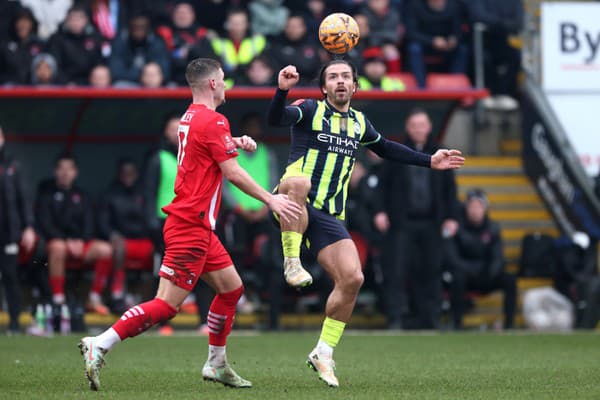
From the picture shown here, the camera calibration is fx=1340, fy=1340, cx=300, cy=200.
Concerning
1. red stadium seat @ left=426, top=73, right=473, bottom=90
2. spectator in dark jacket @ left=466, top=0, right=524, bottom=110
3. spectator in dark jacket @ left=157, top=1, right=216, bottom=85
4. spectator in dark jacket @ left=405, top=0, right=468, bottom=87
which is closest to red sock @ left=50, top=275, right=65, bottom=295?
spectator in dark jacket @ left=157, top=1, right=216, bottom=85

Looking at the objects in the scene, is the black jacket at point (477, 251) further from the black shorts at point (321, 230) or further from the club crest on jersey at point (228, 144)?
the club crest on jersey at point (228, 144)

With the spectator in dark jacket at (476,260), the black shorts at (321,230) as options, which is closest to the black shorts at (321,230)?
the black shorts at (321,230)

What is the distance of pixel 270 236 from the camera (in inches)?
645

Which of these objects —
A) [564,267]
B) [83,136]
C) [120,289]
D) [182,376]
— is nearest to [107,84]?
[83,136]

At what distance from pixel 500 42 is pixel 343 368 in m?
10.7

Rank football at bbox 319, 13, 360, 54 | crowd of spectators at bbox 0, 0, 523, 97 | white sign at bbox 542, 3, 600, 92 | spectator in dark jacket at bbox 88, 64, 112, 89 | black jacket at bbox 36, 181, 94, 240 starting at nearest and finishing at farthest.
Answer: football at bbox 319, 13, 360, 54
black jacket at bbox 36, 181, 94, 240
spectator in dark jacket at bbox 88, 64, 112, 89
crowd of spectators at bbox 0, 0, 523, 97
white sign at bbox 542, 3, 600, 92

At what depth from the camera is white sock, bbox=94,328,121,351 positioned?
8.16 metres

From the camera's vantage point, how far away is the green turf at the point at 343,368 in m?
8.22

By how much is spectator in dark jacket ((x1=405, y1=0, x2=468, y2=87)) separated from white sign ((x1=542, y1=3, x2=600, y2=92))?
1710 mm

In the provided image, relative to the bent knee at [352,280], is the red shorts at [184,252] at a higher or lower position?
higher

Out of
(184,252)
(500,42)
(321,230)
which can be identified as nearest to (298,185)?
(321,230)

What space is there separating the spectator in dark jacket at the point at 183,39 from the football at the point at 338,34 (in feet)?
24.7

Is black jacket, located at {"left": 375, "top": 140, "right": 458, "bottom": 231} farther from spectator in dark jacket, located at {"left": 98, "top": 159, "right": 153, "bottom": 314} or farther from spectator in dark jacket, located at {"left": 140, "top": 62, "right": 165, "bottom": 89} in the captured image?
spectator in dark jacket, located at {"left": 140, "top": 62, "right": 165, "bottom": 89}

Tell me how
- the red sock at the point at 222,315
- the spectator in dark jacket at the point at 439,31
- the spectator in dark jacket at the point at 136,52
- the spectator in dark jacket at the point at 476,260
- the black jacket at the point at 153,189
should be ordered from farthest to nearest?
the spectator in dark jacket at the point at 439,31
the spectator in dark jacket at the point at 136,52
the spectator in dark jacket at the point at 476,260
the black jacket at the point at 153,189
the red sock at the point at 222,315
